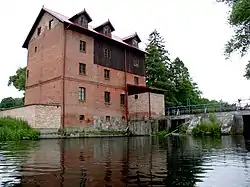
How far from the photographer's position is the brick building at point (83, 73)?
3058cm

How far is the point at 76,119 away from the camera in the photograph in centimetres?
3028

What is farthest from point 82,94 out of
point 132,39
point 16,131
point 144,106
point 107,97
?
point 132,39

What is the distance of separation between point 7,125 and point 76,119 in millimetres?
7936

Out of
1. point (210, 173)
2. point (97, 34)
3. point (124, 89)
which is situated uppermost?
point (97, 34)

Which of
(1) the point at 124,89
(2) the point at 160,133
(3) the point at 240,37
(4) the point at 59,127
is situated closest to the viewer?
(3) the point at 240,37

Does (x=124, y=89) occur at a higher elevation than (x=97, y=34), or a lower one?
lower

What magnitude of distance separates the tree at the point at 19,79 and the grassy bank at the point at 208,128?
30635 mm

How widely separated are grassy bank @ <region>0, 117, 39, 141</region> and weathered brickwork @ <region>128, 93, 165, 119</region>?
14.1m

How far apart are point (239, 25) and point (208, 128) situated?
11479mm

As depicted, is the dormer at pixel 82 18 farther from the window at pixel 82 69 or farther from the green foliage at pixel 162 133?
the green foliage at pixel 162 133

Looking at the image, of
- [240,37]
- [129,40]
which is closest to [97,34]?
[129,40]

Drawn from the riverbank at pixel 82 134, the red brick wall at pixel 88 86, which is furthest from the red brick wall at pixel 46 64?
the riverbank at pixel 82 134

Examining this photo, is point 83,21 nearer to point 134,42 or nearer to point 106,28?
point 106,28

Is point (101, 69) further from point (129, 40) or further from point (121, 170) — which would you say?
point (121, 170)
